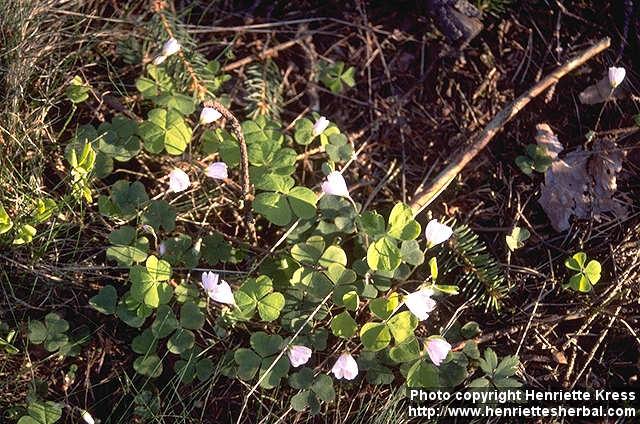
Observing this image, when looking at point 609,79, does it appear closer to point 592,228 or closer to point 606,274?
point 592,228

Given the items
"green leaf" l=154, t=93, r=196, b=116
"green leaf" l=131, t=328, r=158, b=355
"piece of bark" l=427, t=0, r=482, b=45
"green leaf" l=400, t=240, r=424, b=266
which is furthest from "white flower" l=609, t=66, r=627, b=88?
"green leaf" l=131, t=328, r=158, b=355

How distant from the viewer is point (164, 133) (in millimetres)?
2512

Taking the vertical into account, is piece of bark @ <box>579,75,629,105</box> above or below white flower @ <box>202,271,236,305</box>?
above

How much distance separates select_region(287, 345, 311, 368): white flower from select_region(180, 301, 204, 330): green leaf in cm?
35

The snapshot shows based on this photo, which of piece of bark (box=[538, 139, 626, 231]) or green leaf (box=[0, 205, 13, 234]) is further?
piece of bark (box=[538, 139, 626, 231])

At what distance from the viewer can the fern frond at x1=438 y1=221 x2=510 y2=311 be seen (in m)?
2.49

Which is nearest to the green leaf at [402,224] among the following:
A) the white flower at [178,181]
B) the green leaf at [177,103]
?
the white flower at [178,181]

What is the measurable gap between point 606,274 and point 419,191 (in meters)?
0.82

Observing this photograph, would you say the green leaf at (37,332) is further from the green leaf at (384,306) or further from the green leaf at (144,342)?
the green leaf at (384,306)

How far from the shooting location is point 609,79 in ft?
9.08

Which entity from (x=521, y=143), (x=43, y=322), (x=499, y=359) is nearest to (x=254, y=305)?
(x=43, y=322)

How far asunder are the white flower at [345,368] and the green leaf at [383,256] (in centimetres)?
34

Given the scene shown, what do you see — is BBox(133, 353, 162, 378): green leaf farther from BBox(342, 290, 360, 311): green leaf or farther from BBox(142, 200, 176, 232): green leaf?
BBox(342, 290, 360, 311): green leaf

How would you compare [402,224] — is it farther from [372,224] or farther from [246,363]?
[246,363]
